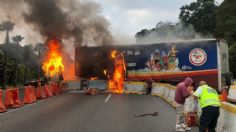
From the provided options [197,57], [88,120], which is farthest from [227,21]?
[88,120]

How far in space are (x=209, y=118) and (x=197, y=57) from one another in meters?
17.8

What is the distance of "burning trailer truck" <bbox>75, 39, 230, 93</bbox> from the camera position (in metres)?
26.8

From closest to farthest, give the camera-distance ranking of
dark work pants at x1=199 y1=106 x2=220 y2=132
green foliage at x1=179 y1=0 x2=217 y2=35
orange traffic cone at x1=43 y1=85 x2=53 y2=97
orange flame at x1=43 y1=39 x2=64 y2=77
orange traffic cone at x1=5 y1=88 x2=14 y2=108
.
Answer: dark work pants at x1=199 y1=106 x2=220 y2=132
orange traffic cone at x1=5 y1=88 x2=14 y2=108
orange traffic cone at x1=43 y1=85 x2=53 y2=97
orange flame at x1=43 y1=39 x2=64 y2=77
green foliage at x1=179 y1=0 x2=217 y2=35

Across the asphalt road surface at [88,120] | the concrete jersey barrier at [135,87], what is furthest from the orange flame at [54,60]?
the asphalt road surface at [88,120]

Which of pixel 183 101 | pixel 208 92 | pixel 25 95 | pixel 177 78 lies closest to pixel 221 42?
pixel 177 78

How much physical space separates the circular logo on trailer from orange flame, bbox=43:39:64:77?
1013cm

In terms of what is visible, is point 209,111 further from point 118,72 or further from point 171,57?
point 118,72

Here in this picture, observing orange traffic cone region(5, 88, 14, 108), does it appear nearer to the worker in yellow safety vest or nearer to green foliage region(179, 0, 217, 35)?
the worker in yellow safety vest

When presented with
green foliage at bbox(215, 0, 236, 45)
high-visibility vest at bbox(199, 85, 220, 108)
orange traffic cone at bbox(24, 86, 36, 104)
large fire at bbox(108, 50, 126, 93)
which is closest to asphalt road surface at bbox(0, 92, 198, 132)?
high-visibility vest at bbox(199, 85, 220, 108)

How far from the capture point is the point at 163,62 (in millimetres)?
28500

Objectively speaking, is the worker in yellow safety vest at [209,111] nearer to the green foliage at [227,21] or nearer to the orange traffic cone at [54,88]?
the orange traffic cone at [54,88]

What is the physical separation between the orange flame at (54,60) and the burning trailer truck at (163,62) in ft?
7.99

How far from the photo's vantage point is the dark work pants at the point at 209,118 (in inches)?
390

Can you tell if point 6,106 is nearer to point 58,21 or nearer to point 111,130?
point 111,130
